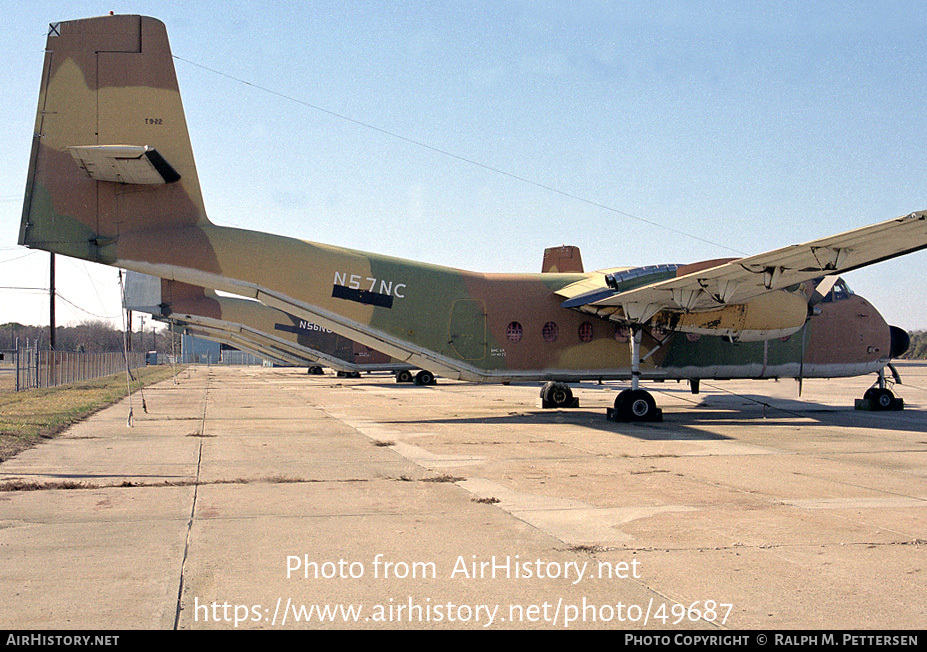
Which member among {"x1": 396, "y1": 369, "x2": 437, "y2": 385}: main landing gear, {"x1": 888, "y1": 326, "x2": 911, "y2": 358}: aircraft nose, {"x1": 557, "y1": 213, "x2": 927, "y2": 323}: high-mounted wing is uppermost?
{"x1": 557, "y1": 213, "x2": 927, "y2": 323}: high-mounted wing

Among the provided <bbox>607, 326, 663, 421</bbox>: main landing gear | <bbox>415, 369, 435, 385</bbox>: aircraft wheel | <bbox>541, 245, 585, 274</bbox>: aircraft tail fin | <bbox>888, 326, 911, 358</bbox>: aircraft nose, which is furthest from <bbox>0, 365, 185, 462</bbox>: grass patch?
<bbox>888, 326, 911, 358</bbox>: aircraft nose

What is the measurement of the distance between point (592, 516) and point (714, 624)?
279cm

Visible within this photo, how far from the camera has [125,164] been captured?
47.8 feet

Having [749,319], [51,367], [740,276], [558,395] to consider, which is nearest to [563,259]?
[558,395]

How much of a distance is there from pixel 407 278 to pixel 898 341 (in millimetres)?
A: 13400

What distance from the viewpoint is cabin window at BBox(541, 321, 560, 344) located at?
1748 centimetres

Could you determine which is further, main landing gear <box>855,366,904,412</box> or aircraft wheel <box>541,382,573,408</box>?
aircraft wheel <box>541,382,573,408</box>

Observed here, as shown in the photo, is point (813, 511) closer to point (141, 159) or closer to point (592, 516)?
point (592, 516)

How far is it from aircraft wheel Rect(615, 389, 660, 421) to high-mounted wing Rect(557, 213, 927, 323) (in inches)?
66.3

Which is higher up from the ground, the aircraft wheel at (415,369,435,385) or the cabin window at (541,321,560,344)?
the cabin window at (541,321,560,344)

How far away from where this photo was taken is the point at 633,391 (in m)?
16.1

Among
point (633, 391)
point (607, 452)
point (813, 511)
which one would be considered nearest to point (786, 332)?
point (633, 391)

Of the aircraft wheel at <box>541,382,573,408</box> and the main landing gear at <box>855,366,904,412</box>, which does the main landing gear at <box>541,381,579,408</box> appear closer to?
the aircraft wheel at <box>541,382,573,408</box>
